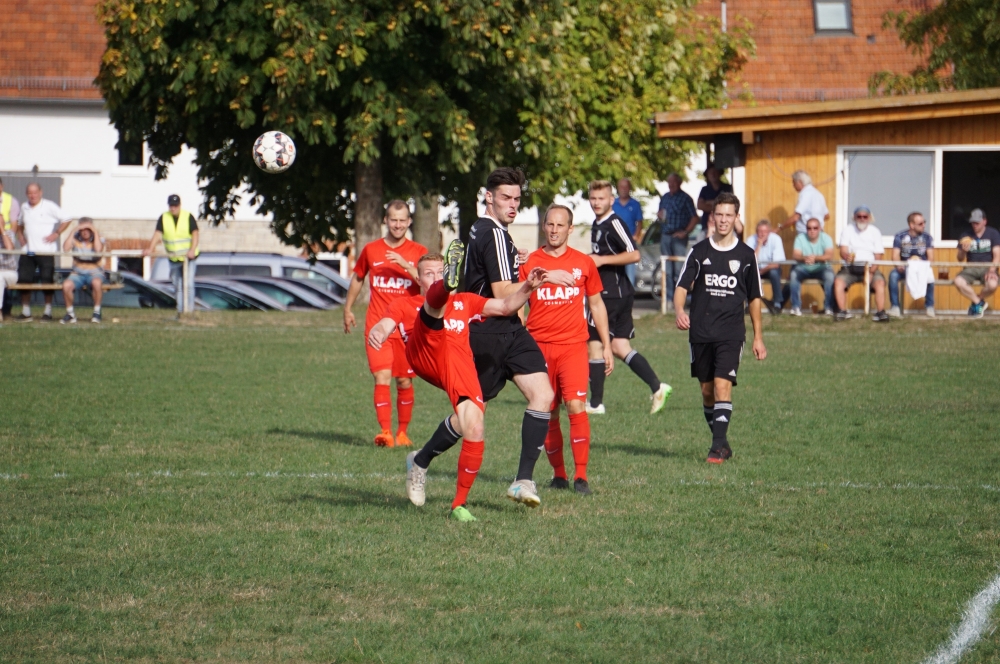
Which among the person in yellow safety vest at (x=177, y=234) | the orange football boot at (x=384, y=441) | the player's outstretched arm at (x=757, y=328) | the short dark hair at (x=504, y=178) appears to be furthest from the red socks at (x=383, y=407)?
the person in yellow safety vest at (x=177, y=234)

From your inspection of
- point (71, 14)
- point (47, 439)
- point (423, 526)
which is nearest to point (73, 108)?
point (71, 14)

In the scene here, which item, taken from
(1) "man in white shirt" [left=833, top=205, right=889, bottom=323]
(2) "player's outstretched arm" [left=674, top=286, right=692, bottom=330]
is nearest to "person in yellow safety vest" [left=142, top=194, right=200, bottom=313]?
(1) "man in white shirt" [left=833, top=205, right=889, bottom=323]

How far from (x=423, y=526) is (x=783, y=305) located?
16.2 metres

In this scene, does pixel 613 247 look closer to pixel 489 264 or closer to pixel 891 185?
pixel 489 264

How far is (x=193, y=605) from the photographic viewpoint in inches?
233

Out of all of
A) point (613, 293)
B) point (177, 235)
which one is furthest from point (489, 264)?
point (177, 235)

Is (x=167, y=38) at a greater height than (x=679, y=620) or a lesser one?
greater

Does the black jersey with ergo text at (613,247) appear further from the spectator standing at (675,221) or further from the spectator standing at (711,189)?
the spectator standing at (675,221)

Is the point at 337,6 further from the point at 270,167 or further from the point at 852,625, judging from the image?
the point at 852,625

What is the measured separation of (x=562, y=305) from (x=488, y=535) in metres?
2.09

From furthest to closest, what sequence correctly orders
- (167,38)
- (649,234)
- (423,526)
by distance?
(649,234) → (167,38) → (423,526)

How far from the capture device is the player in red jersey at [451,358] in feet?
25.1

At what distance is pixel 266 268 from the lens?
34969 millimetres

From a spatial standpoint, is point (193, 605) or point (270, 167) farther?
point (270, 167)
